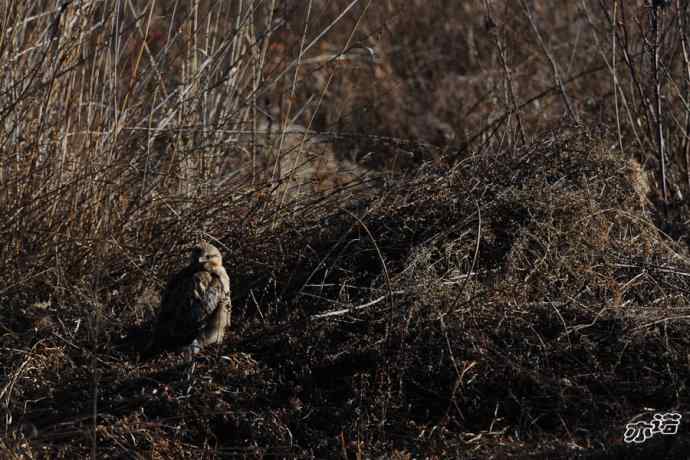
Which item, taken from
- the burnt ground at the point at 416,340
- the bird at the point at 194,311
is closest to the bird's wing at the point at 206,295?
the bird at the point at 194,311

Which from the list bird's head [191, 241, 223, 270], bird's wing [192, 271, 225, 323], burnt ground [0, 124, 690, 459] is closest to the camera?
burnt ground [0, 124, 690, 459]

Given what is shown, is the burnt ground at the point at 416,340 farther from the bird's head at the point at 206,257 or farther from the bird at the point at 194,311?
the bird's head at the point at 206,257

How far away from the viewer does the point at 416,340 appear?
13.4ft

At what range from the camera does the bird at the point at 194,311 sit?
4.30m

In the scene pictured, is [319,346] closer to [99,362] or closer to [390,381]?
[390,381]

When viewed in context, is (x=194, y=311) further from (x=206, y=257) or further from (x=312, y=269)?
(x=312, y=269)

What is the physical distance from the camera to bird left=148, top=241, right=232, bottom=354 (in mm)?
4305

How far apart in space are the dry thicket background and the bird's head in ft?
0.97

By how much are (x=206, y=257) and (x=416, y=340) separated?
0.99 m

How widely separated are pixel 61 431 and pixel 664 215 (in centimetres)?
320

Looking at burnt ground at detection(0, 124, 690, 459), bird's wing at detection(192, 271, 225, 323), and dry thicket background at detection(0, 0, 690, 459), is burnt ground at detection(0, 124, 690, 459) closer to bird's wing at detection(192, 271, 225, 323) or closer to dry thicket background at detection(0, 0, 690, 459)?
dry thicket background at detection(0, 0, 690, 459)

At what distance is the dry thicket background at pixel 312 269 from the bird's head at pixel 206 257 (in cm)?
A: 29

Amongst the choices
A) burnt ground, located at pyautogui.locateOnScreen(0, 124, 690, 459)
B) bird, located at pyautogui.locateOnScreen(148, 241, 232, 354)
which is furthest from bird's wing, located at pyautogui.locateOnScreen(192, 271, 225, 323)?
burnt ground, located at pyautogui.locateOnScreen(0, 124, 690, 459)

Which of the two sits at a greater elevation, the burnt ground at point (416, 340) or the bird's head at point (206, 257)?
the bird's head at point (206, 257)
